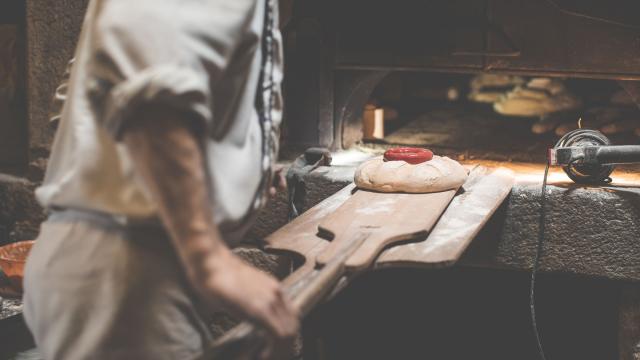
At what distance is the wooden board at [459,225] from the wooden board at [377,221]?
3 centimetres

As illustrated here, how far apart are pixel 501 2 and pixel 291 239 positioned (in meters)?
1.88

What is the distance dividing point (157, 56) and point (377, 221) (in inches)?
46.9

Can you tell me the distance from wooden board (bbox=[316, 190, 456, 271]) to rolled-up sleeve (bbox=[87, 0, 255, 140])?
0.74 meters

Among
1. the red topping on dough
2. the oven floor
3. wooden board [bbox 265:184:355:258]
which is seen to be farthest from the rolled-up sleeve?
the oven floor

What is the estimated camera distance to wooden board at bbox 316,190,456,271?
6.93 feet

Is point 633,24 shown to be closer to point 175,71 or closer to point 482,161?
point 482,161

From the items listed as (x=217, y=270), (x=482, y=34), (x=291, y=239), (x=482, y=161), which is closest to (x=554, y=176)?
(x=482, y=161)

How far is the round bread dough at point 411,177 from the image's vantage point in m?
2.79

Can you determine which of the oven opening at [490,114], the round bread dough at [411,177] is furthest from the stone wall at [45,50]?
the round bread dough at [411,177]

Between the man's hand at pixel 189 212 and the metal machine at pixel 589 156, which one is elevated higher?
the man's hand at pixel 189 212

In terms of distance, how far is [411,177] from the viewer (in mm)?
2807

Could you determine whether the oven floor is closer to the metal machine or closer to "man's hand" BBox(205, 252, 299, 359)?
the metal machine

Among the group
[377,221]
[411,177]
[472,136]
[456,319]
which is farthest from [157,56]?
[472,136]

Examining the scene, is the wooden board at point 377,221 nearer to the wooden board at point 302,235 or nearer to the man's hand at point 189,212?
the wooden board at point 302,235
